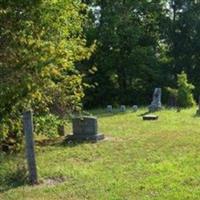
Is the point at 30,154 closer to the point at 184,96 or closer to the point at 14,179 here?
the point at 14,179

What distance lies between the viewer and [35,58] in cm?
1045

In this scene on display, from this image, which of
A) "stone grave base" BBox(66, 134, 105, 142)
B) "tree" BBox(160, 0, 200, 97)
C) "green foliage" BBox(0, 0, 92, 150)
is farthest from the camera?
"tree" BBox(160, 0, 200, 97)

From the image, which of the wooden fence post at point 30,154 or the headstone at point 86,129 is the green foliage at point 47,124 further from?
the wooden fence post at point 30,154

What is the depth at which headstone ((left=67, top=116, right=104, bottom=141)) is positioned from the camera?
13.1 meters

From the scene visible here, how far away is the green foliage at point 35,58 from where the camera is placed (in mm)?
10422

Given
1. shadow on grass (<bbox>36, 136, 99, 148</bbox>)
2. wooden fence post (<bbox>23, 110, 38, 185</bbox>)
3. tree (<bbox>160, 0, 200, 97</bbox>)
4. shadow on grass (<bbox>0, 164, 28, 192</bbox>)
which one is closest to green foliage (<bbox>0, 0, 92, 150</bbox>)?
shadow on grass (<bbox>36, 136, 99, 148</bbox>)

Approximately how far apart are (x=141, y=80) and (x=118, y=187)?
26719mm

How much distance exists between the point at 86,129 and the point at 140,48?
2085 centimetres

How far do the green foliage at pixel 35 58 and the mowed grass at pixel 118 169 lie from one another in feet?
3.39

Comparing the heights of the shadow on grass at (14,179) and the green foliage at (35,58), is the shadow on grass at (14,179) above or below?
below

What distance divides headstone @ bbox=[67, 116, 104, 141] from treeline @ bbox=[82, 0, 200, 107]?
18726 mm

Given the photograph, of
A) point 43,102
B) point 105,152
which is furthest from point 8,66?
point 105,152

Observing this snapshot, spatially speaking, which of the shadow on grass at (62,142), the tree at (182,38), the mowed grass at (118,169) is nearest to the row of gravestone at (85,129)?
the shadow on grass at (62,142)

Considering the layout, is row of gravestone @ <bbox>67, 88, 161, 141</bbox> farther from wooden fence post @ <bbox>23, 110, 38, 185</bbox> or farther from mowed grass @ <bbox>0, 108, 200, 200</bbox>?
wooden fence post @ <bbox>23, 110, 38, 185</bbox>
